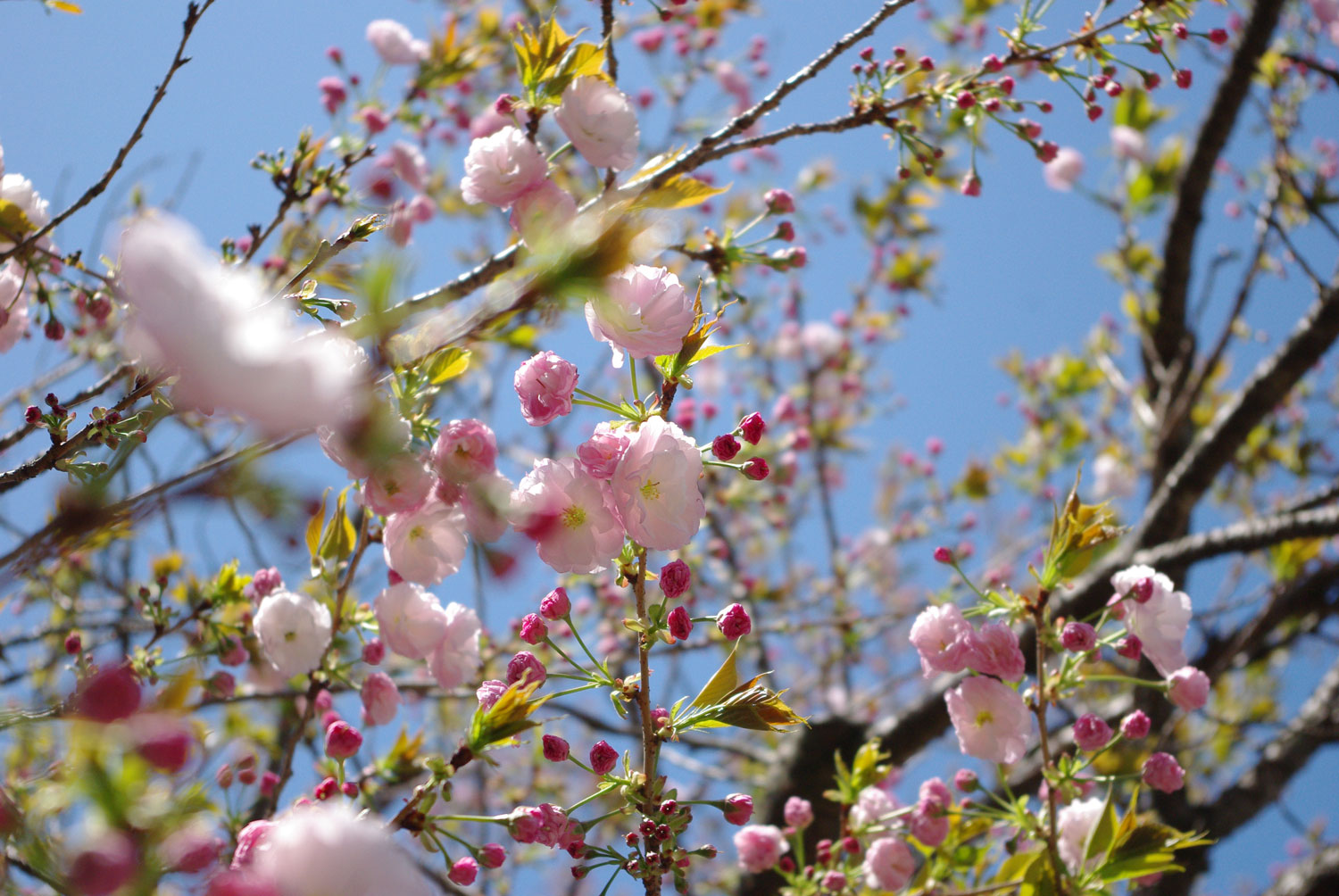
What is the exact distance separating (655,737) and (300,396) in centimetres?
59

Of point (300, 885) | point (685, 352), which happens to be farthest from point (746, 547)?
point (300, 885)

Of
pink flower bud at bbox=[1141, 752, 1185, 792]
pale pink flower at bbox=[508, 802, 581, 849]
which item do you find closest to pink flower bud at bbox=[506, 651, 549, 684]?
pale pink flower at bbox=[508, 802, 581, 849]

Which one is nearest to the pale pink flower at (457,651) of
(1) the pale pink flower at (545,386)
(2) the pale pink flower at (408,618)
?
(2) the pale pink flower at (408,618)

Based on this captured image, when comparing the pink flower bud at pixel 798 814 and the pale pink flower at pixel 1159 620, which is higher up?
the pale pink flower at pixel 1159 620

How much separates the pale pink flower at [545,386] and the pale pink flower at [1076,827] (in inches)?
35.6

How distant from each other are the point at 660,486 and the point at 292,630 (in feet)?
2.12

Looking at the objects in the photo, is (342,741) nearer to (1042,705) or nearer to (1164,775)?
(1042,705)

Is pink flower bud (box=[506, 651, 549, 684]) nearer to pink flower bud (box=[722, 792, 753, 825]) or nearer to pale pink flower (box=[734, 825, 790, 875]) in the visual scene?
pink flower bud (box=[722, 792, 753, 825])

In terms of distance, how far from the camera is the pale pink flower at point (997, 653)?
1065 millimetres

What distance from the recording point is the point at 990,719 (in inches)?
44.8

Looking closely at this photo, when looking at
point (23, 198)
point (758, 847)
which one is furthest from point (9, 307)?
point (758, 847)

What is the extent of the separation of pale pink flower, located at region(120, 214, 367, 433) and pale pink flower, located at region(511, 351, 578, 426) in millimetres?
468

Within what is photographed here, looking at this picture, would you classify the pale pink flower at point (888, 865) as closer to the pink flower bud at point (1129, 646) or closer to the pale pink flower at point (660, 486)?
the pink flower bud at point (1129, 646)

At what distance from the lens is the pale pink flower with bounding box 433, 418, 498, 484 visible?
0.89 m
